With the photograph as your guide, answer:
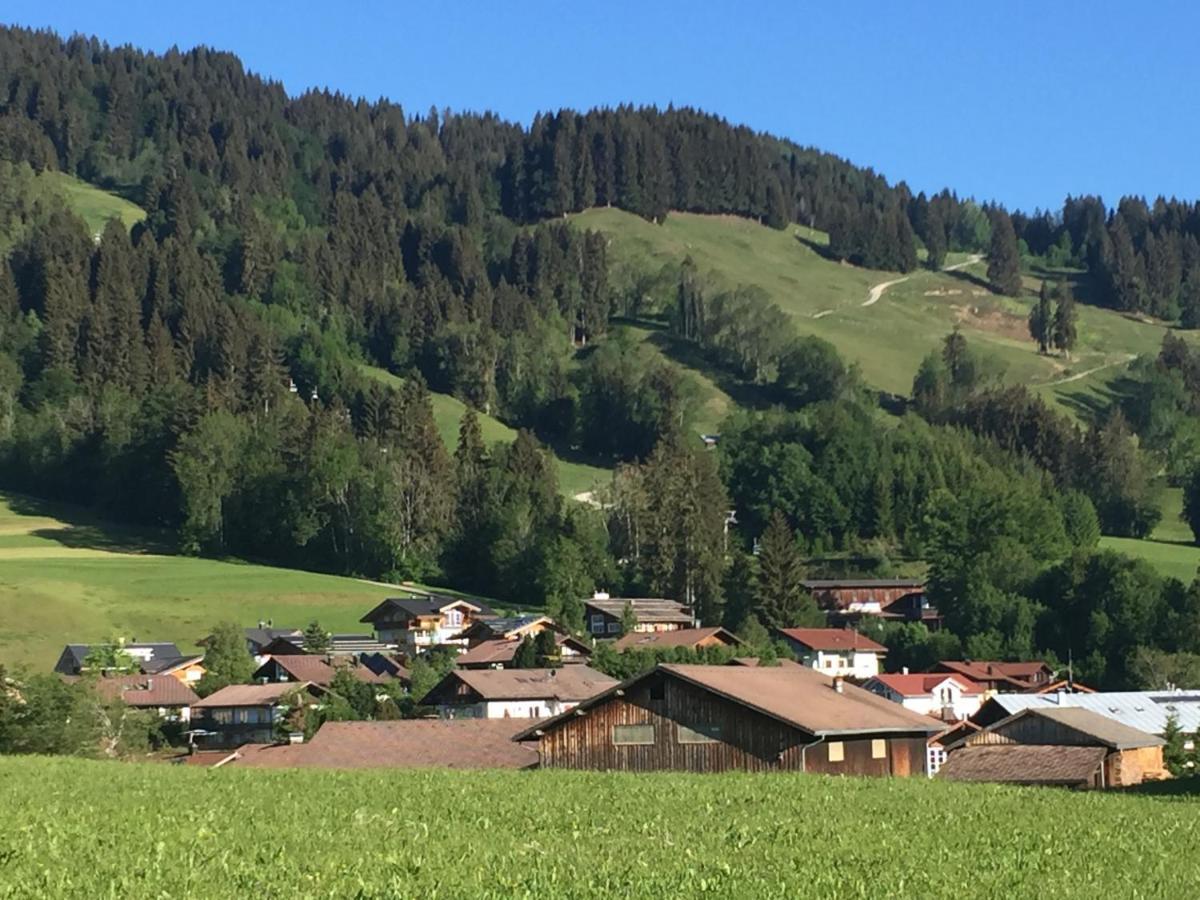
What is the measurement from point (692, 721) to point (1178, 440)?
13893cm

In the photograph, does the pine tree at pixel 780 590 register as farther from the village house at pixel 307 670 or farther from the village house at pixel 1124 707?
the village house at pixel 1124 707

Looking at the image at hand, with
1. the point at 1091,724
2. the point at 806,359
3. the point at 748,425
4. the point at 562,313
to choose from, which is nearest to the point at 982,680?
the point at 1091,724


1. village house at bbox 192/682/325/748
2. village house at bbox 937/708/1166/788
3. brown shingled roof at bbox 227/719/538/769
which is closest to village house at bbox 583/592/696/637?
village house at bbox 192/682/325/748

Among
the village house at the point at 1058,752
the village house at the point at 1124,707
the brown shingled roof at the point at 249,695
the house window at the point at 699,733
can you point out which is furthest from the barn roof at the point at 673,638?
the house window at the point at 699,733

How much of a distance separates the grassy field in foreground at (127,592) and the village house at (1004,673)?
34.2 m

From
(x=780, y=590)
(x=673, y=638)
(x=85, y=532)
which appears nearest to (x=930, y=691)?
(x=673, y=638)

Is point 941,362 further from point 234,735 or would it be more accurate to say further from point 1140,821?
point 1140,821

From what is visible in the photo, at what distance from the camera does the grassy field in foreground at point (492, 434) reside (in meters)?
146

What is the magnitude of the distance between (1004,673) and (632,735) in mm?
52028

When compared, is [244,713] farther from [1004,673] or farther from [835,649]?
[1004,673]

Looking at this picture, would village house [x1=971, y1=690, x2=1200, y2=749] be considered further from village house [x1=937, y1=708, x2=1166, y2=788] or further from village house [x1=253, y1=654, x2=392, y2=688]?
village house [x1=253, y1=654, x2=392, y2=688]

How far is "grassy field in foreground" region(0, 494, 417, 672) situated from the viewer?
90812 mm

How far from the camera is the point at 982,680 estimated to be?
285 feet

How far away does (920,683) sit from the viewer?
8412 centimetres
